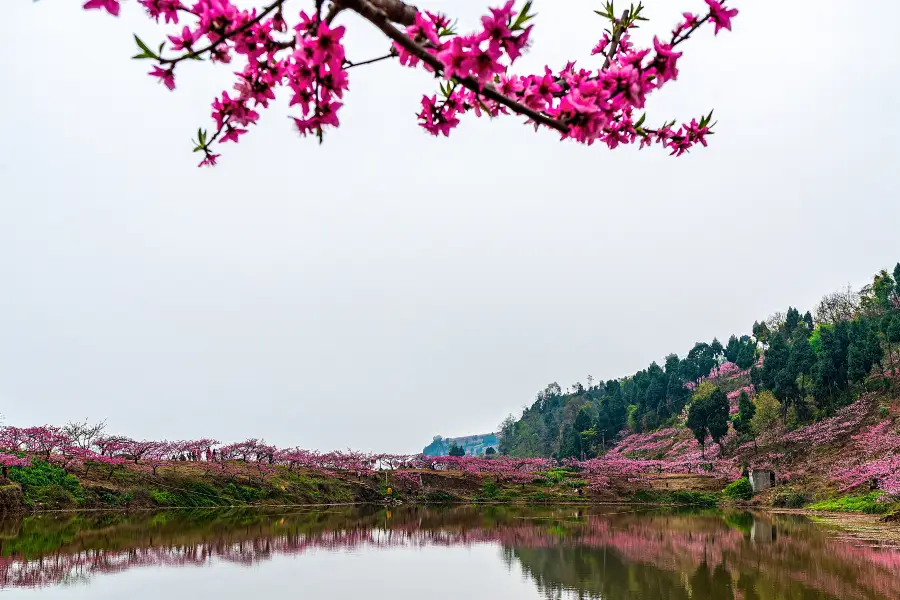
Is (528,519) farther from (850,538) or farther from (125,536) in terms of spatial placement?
(125,536)

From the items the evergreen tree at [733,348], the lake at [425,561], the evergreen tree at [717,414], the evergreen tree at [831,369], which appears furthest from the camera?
the evergreen tree at [733,348]

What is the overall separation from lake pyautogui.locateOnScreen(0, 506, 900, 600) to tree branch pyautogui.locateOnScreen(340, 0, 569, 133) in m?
9.17

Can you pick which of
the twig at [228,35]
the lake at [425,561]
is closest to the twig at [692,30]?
the twig at [228,35]

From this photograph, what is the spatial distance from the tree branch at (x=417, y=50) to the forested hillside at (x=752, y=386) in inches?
1858

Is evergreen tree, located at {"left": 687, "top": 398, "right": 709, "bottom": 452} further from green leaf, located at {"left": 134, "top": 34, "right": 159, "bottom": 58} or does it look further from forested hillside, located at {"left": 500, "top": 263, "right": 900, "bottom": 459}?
green leaf, located at {"left": 134, "top": 34, "right": 159, "bottom": 58}

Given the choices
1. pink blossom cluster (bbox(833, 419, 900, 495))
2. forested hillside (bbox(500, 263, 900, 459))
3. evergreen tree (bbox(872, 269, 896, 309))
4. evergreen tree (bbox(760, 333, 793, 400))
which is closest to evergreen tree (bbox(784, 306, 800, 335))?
forested hillside (bbox(500, 263, 900, 459))

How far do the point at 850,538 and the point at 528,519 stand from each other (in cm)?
1240

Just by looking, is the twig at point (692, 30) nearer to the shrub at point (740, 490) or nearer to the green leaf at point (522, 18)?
the green leaf at point (522, 18)

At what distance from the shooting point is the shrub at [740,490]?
35.9 meters

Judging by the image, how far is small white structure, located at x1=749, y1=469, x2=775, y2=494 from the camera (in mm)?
35500

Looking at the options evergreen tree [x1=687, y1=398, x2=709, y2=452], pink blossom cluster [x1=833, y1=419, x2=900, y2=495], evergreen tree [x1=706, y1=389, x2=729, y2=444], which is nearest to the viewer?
pink blossom cluster [x1=833, y1=419, x2=900, y2=495]

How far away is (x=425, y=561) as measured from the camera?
13.1 meters

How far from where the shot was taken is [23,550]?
12570 millimetres

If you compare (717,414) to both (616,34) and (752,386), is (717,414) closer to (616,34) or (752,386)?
(752,386)
